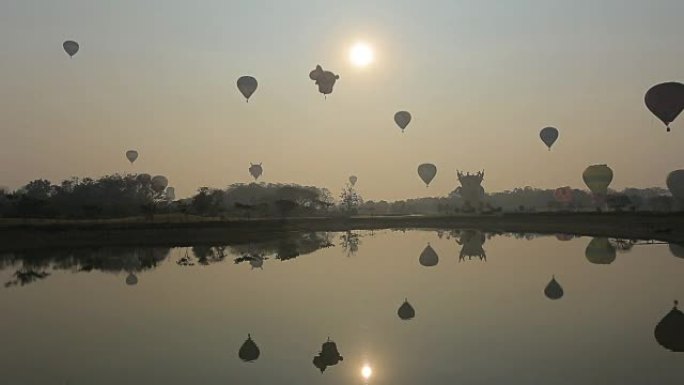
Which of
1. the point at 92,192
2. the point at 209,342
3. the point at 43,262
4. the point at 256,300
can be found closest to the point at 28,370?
the point at 209,342

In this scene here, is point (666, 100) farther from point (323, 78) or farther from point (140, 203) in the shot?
point (140, 203)

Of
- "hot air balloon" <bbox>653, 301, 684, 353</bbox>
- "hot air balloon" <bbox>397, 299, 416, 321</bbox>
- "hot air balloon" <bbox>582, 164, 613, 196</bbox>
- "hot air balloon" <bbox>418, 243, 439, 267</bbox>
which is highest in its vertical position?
"hot air balloon" <bbox>582, 164, 613, 196</bbox>

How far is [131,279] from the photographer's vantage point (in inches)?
1105

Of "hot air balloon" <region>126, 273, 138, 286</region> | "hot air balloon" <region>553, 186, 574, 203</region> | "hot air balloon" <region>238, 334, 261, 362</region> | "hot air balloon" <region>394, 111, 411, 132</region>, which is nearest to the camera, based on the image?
"hot air balloon" <region>238, 334, 261, 362</region>

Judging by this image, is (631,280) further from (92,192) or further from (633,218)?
(92,192)

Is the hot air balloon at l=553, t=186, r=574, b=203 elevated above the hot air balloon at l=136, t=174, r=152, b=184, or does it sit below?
above

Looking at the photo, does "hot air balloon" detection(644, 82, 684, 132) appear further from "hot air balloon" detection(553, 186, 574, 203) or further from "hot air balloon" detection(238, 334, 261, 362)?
"hot air balloon" detection(553, 186, 574, 203)

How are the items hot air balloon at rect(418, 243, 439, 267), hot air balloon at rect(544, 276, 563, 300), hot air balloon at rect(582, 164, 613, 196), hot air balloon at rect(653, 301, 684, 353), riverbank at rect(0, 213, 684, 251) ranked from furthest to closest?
hot air balloon at rect(582, 164, 613, 196) → riverbank at rect(0, 213, 684, 251) → hot air balloon at rect(418, 243, 439, 267) → hot air balloon at rect(544, 276, 563, 300) → hot air balloon at rect(653, 301, 684, 353)

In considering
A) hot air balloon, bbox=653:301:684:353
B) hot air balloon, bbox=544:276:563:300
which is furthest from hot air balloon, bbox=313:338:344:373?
hot air balloon, bbox=544:276:563:300

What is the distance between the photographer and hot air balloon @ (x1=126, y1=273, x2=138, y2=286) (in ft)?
87.2

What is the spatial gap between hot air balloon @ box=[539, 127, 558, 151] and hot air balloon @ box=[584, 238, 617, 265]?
2935 cm

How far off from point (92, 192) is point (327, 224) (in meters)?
42.4

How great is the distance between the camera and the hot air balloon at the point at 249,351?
12846 mm

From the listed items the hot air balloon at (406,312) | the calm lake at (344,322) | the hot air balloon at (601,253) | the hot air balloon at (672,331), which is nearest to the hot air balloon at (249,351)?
the calm lake at (344,322)
